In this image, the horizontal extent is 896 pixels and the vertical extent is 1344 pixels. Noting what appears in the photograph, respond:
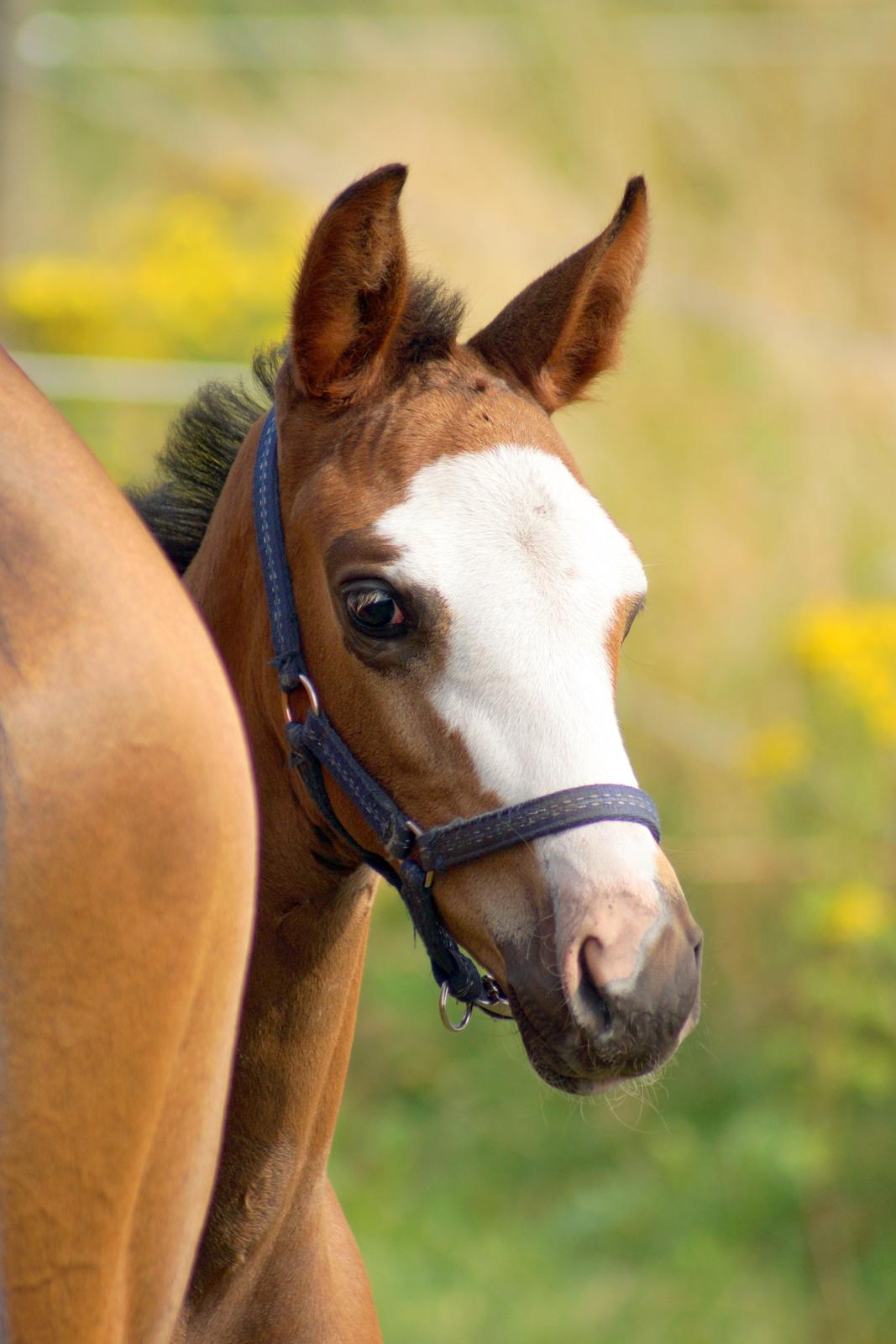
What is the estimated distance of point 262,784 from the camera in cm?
213

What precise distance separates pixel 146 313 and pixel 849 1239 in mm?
4444

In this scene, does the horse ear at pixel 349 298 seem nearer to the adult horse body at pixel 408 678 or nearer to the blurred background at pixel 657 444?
the adult horse body at pixel 408 678

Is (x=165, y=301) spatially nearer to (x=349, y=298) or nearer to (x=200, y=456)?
(x=200, y=456)

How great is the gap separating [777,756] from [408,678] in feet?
10.0

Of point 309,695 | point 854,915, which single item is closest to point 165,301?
point 854,915

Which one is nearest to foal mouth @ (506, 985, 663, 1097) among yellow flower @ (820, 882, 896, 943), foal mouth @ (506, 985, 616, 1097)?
foal mouth @ (506, 985, 616, 1097)

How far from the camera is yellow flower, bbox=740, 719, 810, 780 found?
15.4 feet

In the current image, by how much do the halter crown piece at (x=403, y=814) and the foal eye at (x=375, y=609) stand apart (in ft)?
0.48

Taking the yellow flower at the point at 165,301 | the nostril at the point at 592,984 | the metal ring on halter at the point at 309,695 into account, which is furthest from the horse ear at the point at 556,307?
the yellow flower at the point at 165,301

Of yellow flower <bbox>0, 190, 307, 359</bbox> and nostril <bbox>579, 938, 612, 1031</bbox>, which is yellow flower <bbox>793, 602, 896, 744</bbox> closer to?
yellow flower <bbox>0, 190, 307, 359</bbox>

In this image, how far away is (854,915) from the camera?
4.30 m

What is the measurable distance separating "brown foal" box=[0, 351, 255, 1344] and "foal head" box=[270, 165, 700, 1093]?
0.45m

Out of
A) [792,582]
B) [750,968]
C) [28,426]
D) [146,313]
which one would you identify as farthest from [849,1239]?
[146,313]

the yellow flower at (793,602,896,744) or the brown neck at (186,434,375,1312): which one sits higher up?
the brown neck at (186,434,375,1312)
